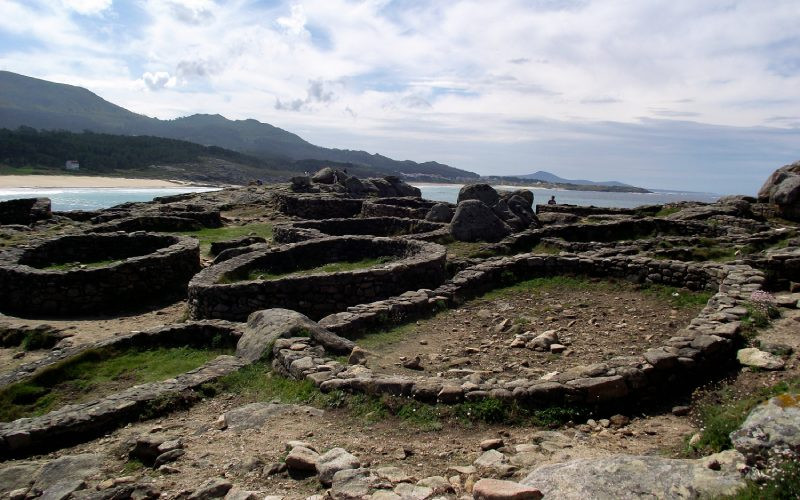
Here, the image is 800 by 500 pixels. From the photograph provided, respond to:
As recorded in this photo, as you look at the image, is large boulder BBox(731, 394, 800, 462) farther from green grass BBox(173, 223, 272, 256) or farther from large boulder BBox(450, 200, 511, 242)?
green grass BBox(173, 223, 272, 256)

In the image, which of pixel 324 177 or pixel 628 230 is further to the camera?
pixel 324 177

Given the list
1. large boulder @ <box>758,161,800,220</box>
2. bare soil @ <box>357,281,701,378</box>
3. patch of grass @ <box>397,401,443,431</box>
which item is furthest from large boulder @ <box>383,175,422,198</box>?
patch of grass @ <box>397,401,443,431</box>

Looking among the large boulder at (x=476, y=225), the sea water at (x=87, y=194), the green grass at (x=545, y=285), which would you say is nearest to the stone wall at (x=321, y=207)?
the large boulder at (x=476, y=225)

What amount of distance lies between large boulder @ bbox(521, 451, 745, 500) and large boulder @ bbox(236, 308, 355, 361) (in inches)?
178

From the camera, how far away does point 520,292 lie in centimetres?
1225

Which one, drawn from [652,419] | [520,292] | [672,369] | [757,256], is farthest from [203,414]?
[757,256]

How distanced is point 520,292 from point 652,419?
629 cm

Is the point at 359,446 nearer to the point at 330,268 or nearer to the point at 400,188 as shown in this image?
the point at 330,268

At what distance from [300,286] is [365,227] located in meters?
9.86

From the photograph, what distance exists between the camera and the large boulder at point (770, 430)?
3.86 metres

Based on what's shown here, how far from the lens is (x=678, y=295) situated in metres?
11.0

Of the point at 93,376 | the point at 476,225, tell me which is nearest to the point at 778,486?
the point at 93,376

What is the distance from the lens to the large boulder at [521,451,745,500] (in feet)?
12.5

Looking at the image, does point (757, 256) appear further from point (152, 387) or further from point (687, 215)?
point (152, 387)
